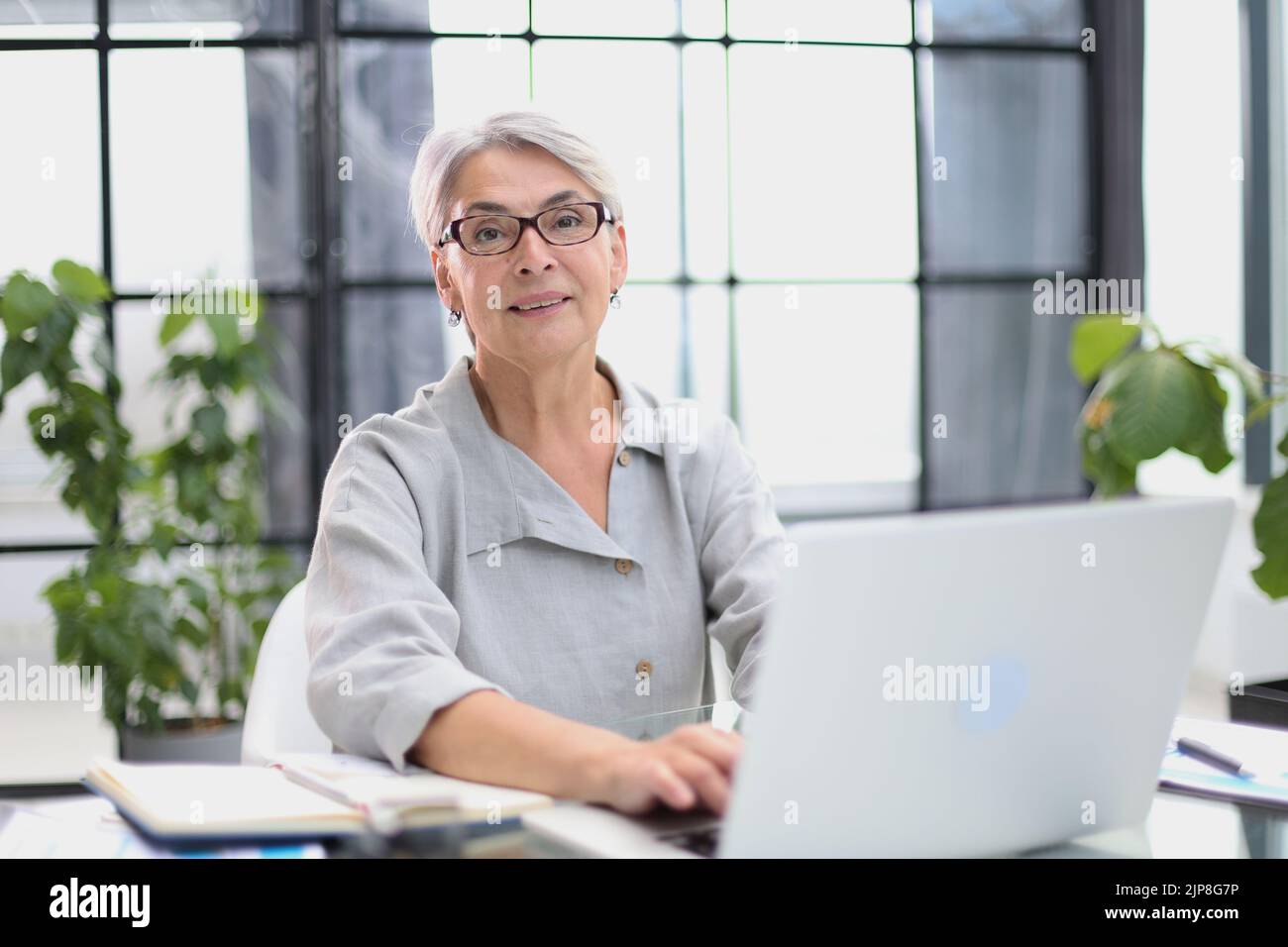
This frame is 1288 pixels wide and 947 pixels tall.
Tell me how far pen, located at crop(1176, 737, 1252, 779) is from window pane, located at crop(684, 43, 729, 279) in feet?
11.3

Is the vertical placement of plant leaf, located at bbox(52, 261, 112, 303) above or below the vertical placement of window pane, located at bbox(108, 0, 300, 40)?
below

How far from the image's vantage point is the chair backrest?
1.39 metres

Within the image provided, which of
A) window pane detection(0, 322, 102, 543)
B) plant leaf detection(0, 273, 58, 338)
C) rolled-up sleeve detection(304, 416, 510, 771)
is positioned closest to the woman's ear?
rolled-up sleeve detection(304, 416, 510, 771)

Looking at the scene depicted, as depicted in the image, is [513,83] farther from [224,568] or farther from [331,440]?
[224,568]

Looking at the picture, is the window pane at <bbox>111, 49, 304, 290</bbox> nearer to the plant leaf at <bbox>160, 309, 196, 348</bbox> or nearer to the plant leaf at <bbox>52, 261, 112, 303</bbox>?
the plant leaf at <bbox>160, 309, 196, 348</bbox>

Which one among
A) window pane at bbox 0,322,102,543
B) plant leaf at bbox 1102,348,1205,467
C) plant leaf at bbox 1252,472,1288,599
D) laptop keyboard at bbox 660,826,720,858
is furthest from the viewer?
window pane at bbox 0,322,102,543

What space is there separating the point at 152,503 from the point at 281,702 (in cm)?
261

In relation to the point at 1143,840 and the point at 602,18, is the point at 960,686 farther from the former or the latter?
the point at 602,18

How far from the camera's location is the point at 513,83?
4.34m

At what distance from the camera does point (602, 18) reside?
4.38 m

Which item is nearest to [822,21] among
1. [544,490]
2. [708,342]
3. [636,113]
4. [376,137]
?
[636,113]

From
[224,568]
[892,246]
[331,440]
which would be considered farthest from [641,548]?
[892,246]

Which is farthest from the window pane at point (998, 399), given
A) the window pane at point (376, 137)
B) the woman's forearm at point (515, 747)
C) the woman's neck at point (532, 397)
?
the woman's forearm at point (515, 747)
